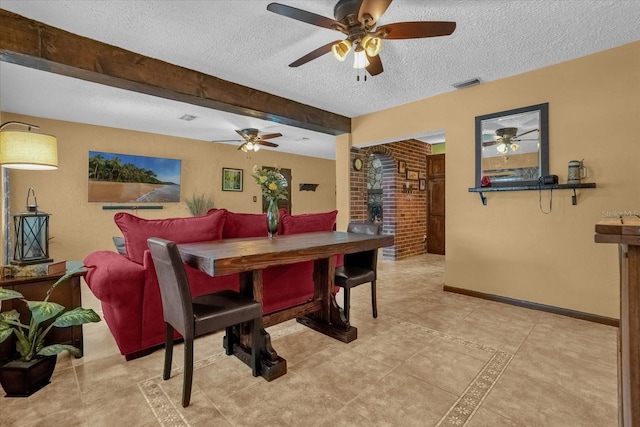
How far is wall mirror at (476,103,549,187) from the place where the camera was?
120 inches

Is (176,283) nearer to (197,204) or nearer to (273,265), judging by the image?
(273,265)

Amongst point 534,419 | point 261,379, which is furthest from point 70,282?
point 534,419

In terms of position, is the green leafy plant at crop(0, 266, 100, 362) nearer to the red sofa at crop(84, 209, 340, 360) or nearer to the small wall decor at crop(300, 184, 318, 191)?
the red sofa at crop(84, 209, 340, 360)

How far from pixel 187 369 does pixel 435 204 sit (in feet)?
18.9

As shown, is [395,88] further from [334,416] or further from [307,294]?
[334,416]

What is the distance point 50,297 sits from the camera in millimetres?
2023

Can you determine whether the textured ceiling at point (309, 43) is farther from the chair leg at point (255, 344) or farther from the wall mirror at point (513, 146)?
the chair leg at point (255, 344)

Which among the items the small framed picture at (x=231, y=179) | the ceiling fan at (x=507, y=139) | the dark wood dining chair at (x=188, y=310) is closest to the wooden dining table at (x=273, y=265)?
the dark wood dining chair at (x=188, y=310)

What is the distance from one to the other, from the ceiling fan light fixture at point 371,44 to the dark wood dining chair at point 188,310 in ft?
5.92

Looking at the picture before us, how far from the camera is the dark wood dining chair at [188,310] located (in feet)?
5.10

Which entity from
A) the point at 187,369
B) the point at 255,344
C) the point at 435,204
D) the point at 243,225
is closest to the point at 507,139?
the point at 243,225

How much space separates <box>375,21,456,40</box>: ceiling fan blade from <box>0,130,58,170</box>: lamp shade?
2.36 m

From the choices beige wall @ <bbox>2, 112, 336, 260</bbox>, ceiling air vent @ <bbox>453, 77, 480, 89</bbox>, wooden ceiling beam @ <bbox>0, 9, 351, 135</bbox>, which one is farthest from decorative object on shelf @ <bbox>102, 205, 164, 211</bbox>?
ceiling air vent @ <bbox>453, 77, 480, 89</bbox>

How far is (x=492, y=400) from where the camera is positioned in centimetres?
164
